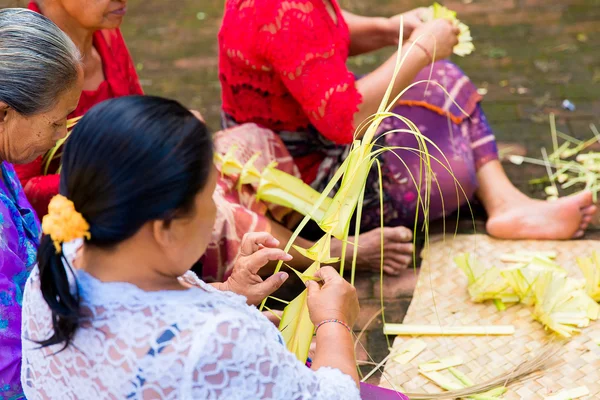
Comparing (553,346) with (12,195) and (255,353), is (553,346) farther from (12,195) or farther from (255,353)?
(12,195)

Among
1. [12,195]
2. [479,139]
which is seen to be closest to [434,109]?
[479,139]

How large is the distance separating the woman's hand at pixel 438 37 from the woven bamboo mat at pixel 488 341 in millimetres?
740

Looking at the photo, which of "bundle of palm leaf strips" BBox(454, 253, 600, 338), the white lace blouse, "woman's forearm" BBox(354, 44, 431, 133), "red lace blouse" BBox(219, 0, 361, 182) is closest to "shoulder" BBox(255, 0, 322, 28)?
"red lace blouse" BBox(219, 0, 361, 182)

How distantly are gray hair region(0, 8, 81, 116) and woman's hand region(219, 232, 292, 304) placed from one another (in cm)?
59

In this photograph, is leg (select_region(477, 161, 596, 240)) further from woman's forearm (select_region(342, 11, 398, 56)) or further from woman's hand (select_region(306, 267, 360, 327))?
woman's hand (select_region(306, 267, 360, 327))

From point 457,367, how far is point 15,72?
1511 millimetres

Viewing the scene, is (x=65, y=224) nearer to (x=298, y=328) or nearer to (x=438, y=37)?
(x=298, y=328)

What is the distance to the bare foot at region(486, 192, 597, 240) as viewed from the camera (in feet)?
9.28

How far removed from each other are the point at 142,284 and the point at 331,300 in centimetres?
47

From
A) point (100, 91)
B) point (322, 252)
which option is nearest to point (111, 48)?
point (100, 91)

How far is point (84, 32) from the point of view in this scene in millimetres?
2572

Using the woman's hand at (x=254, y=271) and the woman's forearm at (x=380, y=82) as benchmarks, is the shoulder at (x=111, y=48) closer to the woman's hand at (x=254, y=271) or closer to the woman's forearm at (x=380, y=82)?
the woman's forearm at (x=380, y=82)

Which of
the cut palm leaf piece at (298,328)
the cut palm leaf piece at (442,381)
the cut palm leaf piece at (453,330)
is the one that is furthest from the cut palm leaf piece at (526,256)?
the cut palm leaf piece at (298,328)

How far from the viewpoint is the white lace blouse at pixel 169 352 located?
4.11 ft
